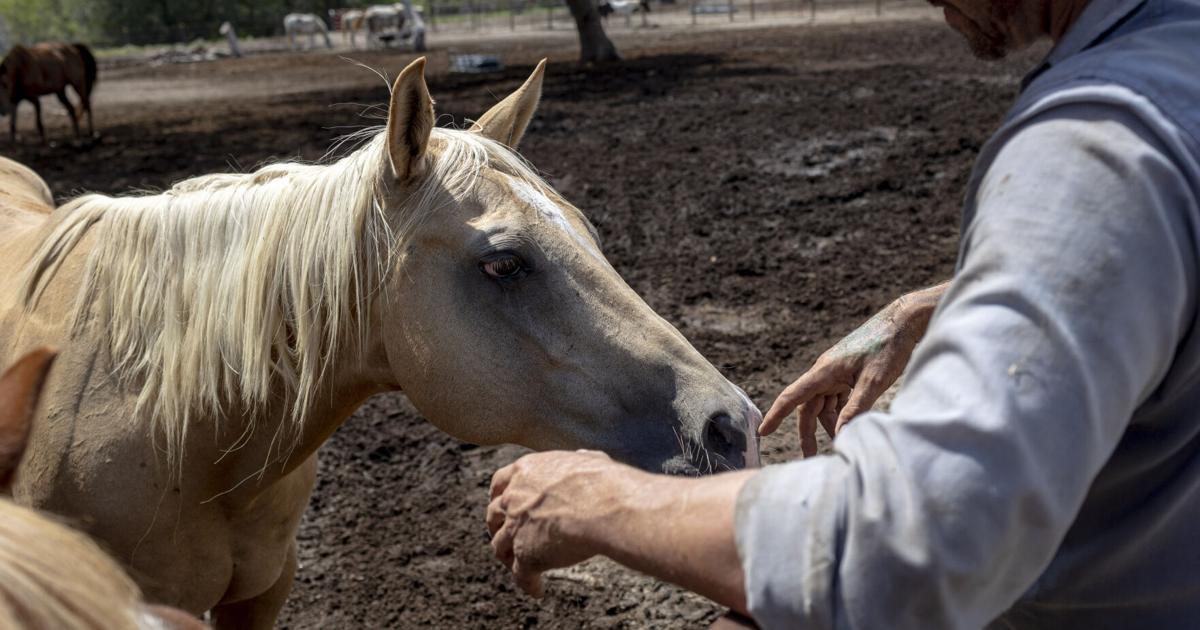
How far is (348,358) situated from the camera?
2.20m

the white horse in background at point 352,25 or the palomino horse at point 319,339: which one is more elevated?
the white horse in background at point 352,25

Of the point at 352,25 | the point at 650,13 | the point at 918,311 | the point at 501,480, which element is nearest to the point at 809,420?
the point at 918,311

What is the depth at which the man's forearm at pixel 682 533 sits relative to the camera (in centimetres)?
100

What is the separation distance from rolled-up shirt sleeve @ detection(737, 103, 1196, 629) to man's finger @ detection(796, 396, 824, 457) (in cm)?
97

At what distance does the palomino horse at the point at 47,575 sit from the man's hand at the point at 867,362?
3.76 feet

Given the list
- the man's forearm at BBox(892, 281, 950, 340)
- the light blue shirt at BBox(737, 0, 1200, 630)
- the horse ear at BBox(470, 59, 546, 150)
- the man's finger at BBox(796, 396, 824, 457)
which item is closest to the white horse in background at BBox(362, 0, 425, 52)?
the horse ear at BBox(470, 59, 546, 150)

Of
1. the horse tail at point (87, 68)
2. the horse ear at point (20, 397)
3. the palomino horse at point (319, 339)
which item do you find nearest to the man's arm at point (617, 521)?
the horse ear at point (20, 397)

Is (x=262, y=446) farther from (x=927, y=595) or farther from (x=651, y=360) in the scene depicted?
(x=927, y=595)

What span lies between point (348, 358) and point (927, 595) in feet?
5.16

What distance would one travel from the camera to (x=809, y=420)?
1.94 metres

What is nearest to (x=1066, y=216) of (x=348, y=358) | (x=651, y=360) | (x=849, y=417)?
(x=849, y=417)

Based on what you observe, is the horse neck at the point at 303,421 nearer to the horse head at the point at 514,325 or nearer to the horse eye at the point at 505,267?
the horse head at the point at 514,325

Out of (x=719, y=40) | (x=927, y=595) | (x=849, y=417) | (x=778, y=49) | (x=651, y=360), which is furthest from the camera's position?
(x=719, y=40)

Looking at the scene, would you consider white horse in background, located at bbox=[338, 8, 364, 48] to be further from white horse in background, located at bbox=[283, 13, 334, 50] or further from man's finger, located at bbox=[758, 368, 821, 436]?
man's finger, located at bbox=[758, 368, 821, 436]
